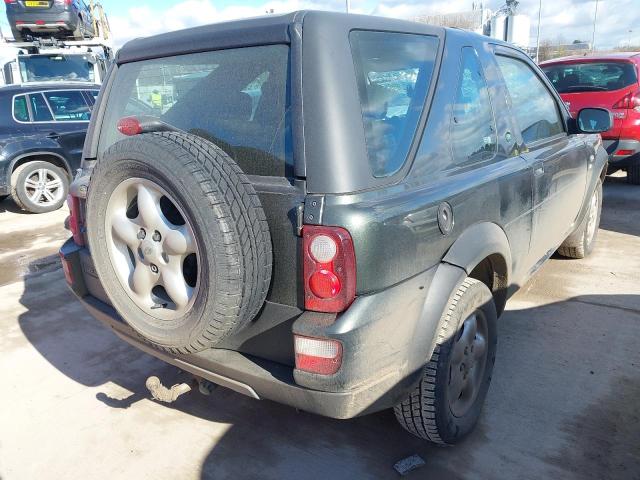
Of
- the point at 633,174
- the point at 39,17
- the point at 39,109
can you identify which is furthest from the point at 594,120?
the point at 39,17

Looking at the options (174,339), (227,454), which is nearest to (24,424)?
(227,454)

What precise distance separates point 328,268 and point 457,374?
3.17ft

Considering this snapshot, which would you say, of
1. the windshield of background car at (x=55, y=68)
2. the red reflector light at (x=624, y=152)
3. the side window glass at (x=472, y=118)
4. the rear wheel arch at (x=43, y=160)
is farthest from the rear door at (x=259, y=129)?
the windshield of background car at (x=55, y=68)

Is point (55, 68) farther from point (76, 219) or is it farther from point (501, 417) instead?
point (501, 417)

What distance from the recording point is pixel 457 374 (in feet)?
7.91

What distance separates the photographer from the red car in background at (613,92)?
6629mm

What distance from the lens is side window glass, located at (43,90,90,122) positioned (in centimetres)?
770

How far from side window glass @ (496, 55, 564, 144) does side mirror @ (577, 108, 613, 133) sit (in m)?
0.13

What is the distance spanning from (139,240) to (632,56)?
7486 millimetres

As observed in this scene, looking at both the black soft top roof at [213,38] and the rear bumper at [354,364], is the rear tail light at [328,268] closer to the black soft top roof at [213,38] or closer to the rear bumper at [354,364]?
the rear bumper at [354,364]

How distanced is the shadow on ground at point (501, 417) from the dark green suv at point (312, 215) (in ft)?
0.70

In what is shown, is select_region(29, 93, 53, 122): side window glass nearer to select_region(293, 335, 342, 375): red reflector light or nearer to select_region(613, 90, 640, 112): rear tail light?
select_region(293, 335, 342, 375): red reflector light

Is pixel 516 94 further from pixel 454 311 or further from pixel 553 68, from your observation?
pixel 553 68

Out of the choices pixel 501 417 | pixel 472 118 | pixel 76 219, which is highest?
pixel 472 118
